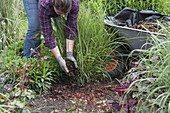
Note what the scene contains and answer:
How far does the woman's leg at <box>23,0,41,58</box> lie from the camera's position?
13.5ft

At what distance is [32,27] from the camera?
4.15 metres

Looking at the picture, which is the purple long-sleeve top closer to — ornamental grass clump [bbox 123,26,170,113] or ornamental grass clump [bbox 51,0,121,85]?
ornamental grass clump [bbox 51,0,121,85]

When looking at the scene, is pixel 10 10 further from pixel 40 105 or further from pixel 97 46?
pixel 40 105

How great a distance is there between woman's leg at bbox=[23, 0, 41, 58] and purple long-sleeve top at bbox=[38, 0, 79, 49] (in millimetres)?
421

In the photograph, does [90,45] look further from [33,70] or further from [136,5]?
[136,5]

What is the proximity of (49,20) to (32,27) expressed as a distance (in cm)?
50

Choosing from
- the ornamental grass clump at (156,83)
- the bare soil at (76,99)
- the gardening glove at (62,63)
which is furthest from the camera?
the gardening glove at (62,63)

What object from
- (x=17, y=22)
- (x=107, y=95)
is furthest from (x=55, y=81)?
(x=17, y=22)

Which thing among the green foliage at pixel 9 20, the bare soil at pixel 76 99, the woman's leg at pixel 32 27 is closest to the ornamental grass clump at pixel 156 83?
the bare soil at pixel 76 99

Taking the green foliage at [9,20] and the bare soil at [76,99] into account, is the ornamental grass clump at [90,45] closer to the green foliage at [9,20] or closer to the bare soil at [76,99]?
the bare soil at [76,99]

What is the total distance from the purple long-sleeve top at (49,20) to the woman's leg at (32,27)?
0.42 meters

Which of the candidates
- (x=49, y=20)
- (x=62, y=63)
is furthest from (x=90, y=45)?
(x=49, y=20)

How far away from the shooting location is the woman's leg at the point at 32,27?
4.11 metres

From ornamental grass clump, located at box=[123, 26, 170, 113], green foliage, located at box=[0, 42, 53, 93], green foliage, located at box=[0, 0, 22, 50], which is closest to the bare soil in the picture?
green foliage, located at box=[0, 42, 53, 93]
